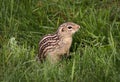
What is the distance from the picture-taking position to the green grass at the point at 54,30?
22.0 ft

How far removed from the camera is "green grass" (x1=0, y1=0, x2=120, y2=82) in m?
6.71

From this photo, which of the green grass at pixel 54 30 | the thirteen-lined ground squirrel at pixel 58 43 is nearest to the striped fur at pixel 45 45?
the thirteen-lined ground squirrel at pixel 58 43

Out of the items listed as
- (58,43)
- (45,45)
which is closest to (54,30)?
(58,43)

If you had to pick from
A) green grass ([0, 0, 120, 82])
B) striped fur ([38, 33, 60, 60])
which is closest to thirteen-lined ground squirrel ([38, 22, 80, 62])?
striped fur ([38, 33, 60, 60])

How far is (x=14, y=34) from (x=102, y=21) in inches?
52.2

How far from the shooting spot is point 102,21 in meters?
8.49

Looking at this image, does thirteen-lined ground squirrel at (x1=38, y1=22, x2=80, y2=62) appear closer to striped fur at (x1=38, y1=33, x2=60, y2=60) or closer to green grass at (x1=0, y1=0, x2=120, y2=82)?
striped fur at (x1=38, y1=33, x2=60, y2=60)

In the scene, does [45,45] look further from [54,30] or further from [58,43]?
[54,30]

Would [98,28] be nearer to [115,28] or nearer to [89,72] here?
[115,28]

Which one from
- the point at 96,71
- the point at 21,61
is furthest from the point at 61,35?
the point at 96,71

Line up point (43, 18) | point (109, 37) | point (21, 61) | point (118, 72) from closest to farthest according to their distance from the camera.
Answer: point (118, 72) < point (21, 61) < point (109, 37) < point (43, 18)

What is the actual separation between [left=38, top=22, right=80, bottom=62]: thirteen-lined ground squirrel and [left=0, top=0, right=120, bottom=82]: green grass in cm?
15

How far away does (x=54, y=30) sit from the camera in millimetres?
8781

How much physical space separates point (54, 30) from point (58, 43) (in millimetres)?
526
